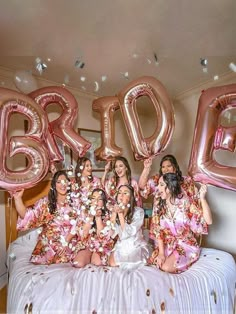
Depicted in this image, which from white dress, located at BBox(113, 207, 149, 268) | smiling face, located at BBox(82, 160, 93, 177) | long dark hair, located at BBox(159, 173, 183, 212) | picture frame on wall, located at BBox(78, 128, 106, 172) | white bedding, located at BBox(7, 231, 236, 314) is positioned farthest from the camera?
picture frame on wall, located at BBox(78, 128, 106, 172)

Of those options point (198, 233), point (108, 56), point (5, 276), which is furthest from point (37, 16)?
point (5, 276)

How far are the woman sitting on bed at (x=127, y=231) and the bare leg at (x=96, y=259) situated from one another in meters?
0.07

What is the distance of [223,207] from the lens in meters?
1.98

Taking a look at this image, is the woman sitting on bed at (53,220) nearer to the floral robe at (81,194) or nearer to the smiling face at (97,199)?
the floral robe at (81,194)

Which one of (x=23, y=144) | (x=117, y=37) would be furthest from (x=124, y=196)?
(x=117, y=37)

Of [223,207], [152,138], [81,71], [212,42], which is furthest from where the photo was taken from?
[223,207]

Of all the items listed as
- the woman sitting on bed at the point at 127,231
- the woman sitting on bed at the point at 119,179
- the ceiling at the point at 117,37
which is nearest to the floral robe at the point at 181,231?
the woman sitting on bed at the point at 127,231

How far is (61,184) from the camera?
47.9 inches

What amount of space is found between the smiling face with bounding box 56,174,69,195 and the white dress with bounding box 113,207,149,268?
38 centimetres

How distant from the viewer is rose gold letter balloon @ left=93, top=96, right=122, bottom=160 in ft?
4.50

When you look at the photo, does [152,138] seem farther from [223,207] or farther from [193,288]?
[223,207]

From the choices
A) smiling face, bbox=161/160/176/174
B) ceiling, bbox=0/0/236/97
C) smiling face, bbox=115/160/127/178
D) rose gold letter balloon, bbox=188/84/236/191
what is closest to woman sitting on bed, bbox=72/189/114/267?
smiling face, bbox=115/160/127/178

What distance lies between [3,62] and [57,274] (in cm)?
155

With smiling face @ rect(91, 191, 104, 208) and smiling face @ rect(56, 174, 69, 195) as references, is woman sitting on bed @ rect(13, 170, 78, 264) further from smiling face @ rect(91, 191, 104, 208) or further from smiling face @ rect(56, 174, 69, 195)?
smiling face @ rect(91, 191, 104, 208)
